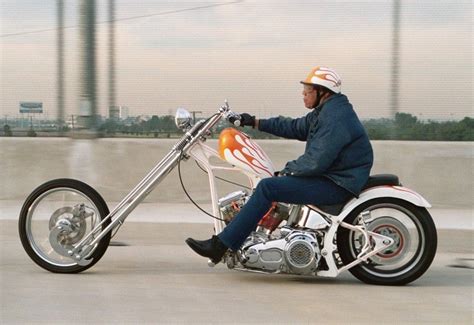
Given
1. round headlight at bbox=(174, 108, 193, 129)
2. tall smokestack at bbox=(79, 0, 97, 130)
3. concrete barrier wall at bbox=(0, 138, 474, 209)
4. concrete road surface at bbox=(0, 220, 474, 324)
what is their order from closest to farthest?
concrete road surface at bbox=(0, 220, 474, 324), round headlight at bbox=(174, 108, 193, 129), concrete barrier wall at bbox=(0, 138, 474, 209), tall smokestack at bbox=(79, 0, 97, 130)

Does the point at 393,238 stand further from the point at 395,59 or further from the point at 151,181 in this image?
the point at 395,59

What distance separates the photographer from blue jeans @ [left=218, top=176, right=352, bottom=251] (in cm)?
593

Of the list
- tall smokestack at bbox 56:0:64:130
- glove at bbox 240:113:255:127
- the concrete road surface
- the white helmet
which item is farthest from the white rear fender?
tall smokestack at bbox 56:0:64:130

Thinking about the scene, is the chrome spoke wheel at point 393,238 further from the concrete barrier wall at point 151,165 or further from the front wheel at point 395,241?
the concrete barrier wall at point 151,165

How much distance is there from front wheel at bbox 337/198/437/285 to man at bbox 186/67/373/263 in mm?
246

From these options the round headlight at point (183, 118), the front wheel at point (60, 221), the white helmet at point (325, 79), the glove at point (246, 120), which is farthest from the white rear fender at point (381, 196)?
the front wheel at point (60, 221)

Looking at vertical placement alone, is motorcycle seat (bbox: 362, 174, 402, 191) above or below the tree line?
below

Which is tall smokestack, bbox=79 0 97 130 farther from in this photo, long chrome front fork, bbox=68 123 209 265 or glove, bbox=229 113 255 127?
glove, bbox=229 113 255 127

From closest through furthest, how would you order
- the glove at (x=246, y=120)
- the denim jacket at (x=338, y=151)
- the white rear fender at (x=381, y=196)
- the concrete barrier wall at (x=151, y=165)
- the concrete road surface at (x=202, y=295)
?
the concrete road surface at (x=202, y=295) < the denim jacket at (x=338, y=151) < the white rear fender at (x=381, y=196) < the glove at (x=246, y=120) < the concrete barrier wall at (x=151, y=165)

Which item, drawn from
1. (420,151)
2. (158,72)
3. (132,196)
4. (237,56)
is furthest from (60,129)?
(420,151)

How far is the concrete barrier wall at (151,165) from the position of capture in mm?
9180

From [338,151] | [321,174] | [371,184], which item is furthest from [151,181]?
Answer: [371,184]

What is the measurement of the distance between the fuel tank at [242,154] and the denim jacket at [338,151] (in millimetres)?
176

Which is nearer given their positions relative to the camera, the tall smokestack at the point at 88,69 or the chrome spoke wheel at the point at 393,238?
the chrome spoke wheel at the point at 393,238
